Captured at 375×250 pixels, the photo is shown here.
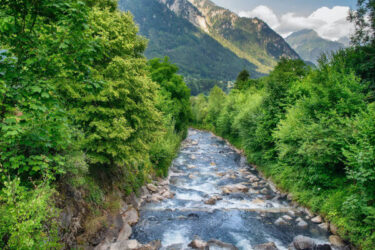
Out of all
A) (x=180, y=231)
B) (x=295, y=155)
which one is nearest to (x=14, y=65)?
(x=180, y=231)

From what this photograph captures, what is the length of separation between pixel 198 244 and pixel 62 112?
8724 millimetres

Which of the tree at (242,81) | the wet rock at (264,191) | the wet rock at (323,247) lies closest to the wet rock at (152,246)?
the wet rock at (323,247)

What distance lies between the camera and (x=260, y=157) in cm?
2375

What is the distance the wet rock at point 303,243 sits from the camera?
33.2ft

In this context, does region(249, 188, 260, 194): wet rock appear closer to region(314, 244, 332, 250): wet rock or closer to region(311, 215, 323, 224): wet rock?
region(311, 215, 323, 224): wet rock

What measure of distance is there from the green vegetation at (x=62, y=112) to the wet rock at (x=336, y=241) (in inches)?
410

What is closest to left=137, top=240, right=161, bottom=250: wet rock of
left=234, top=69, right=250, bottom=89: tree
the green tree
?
the green tree

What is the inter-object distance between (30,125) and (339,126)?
46.4 feet

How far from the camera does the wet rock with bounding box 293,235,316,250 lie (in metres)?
10.1

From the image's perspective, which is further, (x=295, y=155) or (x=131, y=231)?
(x=295, y=155)

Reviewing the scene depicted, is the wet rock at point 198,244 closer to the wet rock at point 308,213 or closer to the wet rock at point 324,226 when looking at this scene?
the wet rock at point 324,226

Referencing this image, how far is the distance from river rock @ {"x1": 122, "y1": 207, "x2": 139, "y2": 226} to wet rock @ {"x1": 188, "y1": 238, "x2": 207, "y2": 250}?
139 inches

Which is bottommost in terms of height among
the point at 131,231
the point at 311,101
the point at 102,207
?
the point at 131,231

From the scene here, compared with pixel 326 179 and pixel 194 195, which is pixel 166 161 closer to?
pixel 194 195
